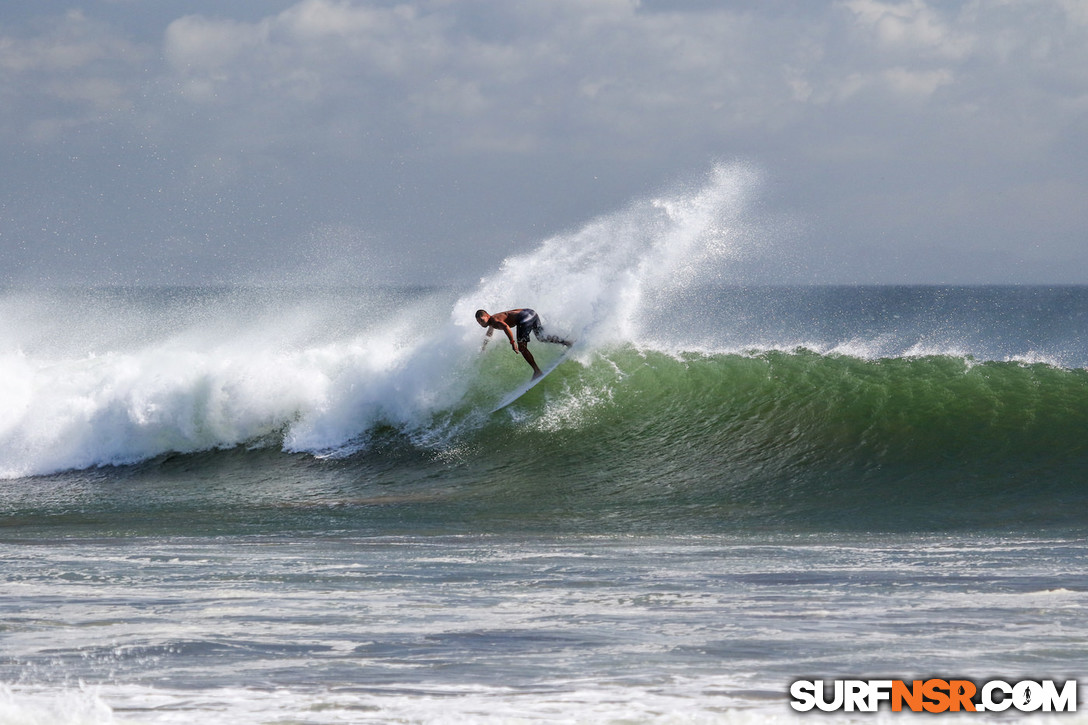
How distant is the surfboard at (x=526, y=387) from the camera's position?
43.7ft

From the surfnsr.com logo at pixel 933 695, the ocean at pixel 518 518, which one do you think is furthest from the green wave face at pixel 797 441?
the surfnsr.com logo at pixel 933 695

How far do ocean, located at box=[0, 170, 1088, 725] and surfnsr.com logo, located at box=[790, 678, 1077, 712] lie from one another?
0.35ft

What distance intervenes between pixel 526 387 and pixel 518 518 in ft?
13.3

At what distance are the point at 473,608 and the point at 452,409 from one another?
753cm

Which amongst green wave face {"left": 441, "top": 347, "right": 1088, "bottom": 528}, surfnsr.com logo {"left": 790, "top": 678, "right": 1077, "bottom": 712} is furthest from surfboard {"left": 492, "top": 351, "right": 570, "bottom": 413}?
surfnsr.com logo {"left": 790, "top": 678, "right": 1077, "bottom": 712}

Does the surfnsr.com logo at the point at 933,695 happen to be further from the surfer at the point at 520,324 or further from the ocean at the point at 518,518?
the surfer at the point at 520,324

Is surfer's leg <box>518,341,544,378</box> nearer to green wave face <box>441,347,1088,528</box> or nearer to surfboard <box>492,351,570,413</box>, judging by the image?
surfboard <box>492,351,570,413</box>

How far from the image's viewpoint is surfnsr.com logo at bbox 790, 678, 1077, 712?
4195 mm

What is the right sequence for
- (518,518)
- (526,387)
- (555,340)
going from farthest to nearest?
(555,340) < (526,387) < (518,518)

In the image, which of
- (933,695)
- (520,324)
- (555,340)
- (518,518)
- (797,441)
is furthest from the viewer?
(555,340)

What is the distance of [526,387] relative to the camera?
1360 cm

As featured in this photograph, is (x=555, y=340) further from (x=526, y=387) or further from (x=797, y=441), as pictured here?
(x=797, y=441)

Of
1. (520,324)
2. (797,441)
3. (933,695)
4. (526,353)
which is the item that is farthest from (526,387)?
(933,695)

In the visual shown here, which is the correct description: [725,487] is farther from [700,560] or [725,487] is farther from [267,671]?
[267,671]
